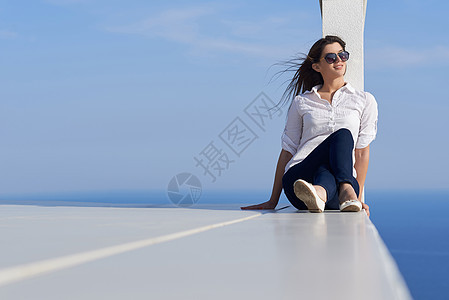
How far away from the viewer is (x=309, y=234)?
4.56ft

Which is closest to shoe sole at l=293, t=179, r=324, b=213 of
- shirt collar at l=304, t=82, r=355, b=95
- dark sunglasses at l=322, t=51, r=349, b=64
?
shirt collar at l=304, t=82, r=355, b=95

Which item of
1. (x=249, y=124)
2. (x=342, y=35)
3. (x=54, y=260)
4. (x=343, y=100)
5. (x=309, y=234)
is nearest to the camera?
(x=54, y=260)

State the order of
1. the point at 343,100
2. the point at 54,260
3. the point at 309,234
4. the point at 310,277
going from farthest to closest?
1. the point at 343,100
2. the point at 309,234
3. the point at 54,260
4. the point at 310,277

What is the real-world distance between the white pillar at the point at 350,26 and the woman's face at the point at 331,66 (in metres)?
0.74

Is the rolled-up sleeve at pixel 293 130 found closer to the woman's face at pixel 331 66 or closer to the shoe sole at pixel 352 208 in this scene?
the woman's face at pixel 331 66

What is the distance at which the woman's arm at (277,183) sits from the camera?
290cm

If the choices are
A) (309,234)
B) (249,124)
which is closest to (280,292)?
(309,234)

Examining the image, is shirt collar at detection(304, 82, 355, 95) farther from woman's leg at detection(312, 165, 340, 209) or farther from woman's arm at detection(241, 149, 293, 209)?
woman's leg at detection(312, 165, 340, 209)

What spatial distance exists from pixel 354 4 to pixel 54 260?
349cm

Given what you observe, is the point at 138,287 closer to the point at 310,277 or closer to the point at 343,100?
the point at 310,277

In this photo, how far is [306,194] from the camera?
2.31m

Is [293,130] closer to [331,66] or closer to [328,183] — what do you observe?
[331,66]

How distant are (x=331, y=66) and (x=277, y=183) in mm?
765

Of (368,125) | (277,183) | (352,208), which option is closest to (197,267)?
(352,208)
